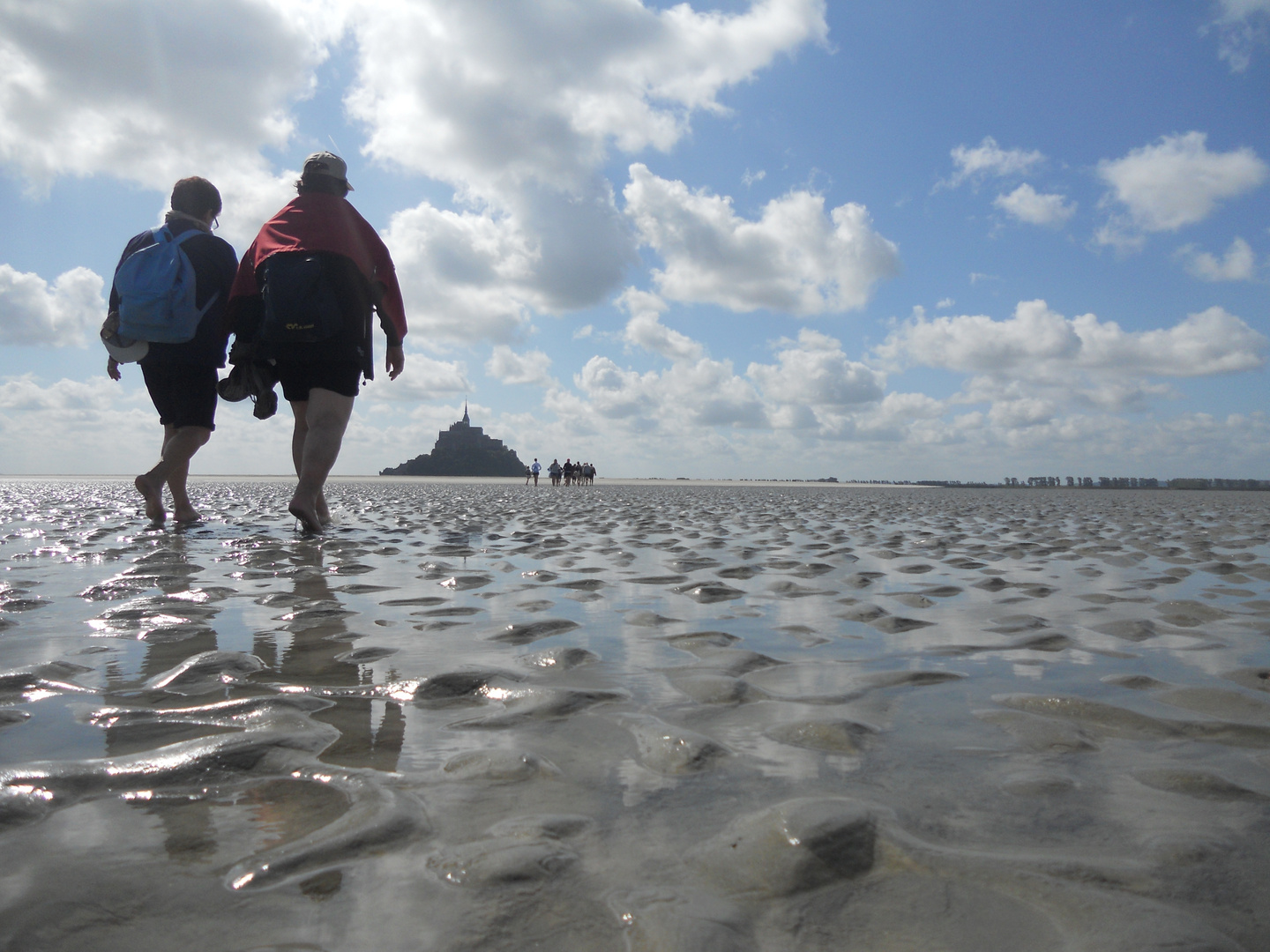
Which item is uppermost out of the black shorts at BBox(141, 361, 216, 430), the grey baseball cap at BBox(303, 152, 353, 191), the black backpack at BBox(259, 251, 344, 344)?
the grey baseball cap at BBox(303, 152, 353, 191)

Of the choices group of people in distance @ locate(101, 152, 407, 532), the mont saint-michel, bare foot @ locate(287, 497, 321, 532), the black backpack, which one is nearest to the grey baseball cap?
group of people in distance @ locate(101, 152, 407, 532)

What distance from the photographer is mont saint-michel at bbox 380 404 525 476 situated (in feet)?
517

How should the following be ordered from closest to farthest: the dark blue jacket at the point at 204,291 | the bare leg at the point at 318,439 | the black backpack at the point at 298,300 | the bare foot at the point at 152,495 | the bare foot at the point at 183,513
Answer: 1. the black backpack at the point at 298,300
2. the bare leg at the point at 318,439
3. the dark blue jacket at the point at 204,291
4. the bare foot at the point at 152,495
5. the bare foot at the point at 183,513

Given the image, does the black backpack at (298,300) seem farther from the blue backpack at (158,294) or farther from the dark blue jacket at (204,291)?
the blue backpack at (158,294)

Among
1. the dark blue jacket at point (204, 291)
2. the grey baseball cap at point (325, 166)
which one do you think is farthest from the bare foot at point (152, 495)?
the grey baseball cap at point (325, 166)

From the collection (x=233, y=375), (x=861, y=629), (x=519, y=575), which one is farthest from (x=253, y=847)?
(x=233, y=375)

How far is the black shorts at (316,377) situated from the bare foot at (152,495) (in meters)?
1.60

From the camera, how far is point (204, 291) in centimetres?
602

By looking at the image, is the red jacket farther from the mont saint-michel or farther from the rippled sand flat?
the mont saint-michel

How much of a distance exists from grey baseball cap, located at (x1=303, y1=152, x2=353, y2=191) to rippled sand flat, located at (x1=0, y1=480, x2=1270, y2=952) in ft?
11.8

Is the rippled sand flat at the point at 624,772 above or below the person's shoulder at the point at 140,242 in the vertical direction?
below

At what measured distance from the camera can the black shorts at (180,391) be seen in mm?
6016

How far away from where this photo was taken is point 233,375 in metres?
5.71

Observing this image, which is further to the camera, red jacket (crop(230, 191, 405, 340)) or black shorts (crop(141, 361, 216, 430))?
black shorts (crop(141, 361, 216, 430))
